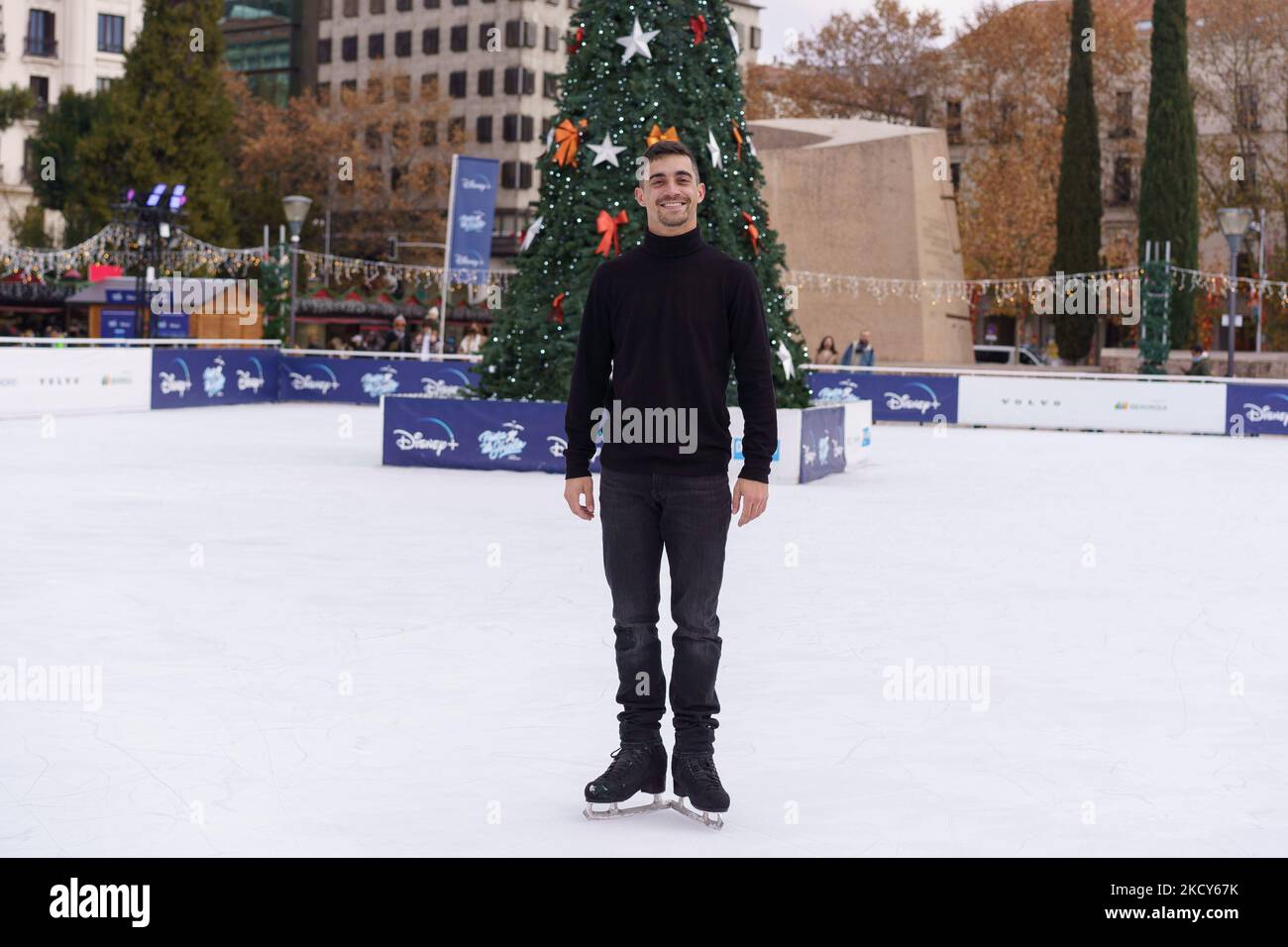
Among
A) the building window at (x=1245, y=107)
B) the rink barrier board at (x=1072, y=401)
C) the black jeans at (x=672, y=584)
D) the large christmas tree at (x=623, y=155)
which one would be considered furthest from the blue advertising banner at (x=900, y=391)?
the building window at (x=1245, y=107)

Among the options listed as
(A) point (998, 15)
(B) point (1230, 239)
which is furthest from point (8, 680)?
(A) point (998, 15)

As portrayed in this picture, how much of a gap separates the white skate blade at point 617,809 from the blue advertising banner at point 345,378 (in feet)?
89.2

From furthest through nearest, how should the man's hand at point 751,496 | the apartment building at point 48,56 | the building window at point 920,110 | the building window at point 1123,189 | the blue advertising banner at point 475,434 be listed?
the apartment building at point 48,56
the building window at point 1123,189
the building window at point 920,110
the blue advertising banner at point 475,434
the man's hand at point 751,496

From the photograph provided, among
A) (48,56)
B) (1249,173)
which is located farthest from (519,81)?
(1249,173)

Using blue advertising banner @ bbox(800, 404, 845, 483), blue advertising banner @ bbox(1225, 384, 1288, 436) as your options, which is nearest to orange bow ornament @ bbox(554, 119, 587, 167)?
blue advertising banner @ bbox(800, 404, 845, 483)

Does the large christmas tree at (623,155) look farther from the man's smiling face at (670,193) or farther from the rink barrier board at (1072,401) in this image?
the man's smiling face at (670,193)

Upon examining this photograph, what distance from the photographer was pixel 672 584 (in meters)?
5.14

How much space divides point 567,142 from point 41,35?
6449cm

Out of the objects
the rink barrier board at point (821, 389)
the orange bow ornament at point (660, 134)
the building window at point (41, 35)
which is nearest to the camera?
the orange bow ornament at point (660, 134)

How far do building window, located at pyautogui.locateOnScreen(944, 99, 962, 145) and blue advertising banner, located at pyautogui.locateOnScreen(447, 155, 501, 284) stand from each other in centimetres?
3323

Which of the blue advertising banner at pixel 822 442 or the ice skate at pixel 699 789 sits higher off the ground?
the blue advertising banner at pixel 822 442

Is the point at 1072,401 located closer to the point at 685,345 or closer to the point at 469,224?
the point at 469,224

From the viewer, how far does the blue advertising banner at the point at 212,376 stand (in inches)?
1143
